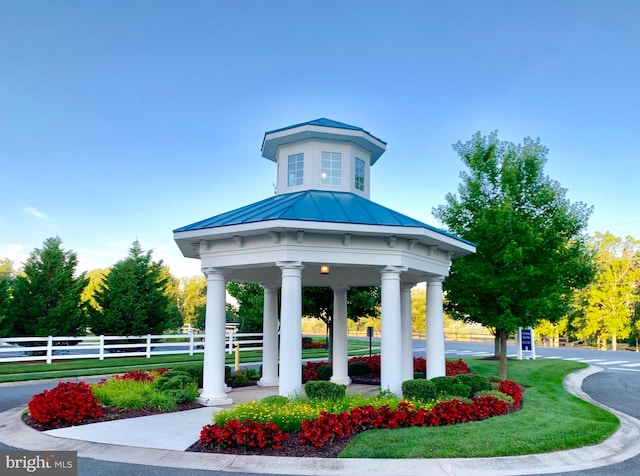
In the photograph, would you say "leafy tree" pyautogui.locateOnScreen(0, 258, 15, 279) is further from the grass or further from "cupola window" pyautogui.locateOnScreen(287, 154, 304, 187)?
the grass

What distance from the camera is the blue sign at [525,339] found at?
29098 millimetres

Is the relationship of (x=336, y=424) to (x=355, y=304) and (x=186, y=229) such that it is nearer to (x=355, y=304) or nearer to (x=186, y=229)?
(x=186, y=229)

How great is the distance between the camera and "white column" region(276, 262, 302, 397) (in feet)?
37.8

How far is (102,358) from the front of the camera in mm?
26203

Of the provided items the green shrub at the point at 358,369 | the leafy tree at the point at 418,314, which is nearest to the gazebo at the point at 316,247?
the green shrub at the point at 358,369

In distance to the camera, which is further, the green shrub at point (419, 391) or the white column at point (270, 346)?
the white column at point (270, 346)

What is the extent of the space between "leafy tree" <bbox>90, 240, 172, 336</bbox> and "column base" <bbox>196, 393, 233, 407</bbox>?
19.0 metres

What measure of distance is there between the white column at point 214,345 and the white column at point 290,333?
7.30 feet

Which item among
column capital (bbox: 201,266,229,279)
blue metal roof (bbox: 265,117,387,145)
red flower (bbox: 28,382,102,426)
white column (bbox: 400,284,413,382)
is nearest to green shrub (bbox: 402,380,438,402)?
white column (bbox: 400,284,413,382)

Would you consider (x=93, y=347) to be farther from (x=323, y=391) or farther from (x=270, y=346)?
(x=323, y=391)

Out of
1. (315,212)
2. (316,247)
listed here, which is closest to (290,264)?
(316,247)

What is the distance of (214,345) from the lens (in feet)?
42.5

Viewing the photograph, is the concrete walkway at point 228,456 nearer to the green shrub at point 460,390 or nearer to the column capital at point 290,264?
the green shrub at point 460,390

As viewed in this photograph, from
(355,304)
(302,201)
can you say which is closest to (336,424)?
(302,201)
